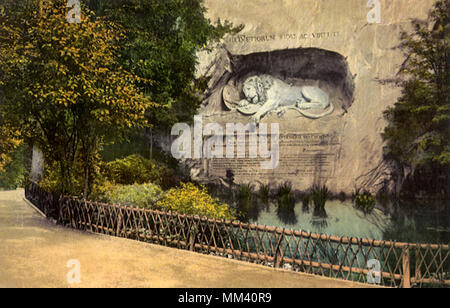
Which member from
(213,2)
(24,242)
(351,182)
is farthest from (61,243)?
(213,2)

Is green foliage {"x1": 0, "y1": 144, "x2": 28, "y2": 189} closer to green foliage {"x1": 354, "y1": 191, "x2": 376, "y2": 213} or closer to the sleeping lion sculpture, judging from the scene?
the sleeping lion sculpture

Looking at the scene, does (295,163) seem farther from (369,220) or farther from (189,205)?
(189,205)

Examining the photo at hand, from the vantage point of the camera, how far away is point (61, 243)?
7621 millimetres

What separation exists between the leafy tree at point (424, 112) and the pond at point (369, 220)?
0.69m

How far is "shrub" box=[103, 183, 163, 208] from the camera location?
9.66 m

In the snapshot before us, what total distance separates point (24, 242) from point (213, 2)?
8856 millimetres

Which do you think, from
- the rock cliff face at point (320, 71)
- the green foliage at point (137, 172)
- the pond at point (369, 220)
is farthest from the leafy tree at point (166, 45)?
the pond at point (369, 220)

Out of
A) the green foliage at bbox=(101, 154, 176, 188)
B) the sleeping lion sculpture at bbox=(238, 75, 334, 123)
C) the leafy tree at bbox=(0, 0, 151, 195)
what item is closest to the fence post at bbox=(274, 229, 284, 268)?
the leafy tree at bbox=(0, 0, 151, 195)

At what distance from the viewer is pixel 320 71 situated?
13.5 meters

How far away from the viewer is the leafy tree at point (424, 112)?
381 inches

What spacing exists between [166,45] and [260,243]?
6939 millimetres

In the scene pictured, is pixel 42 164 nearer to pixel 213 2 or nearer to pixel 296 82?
pixel 213 2

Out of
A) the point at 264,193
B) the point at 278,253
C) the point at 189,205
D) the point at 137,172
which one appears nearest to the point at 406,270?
the point at 278,253

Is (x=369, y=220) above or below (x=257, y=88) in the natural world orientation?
below
